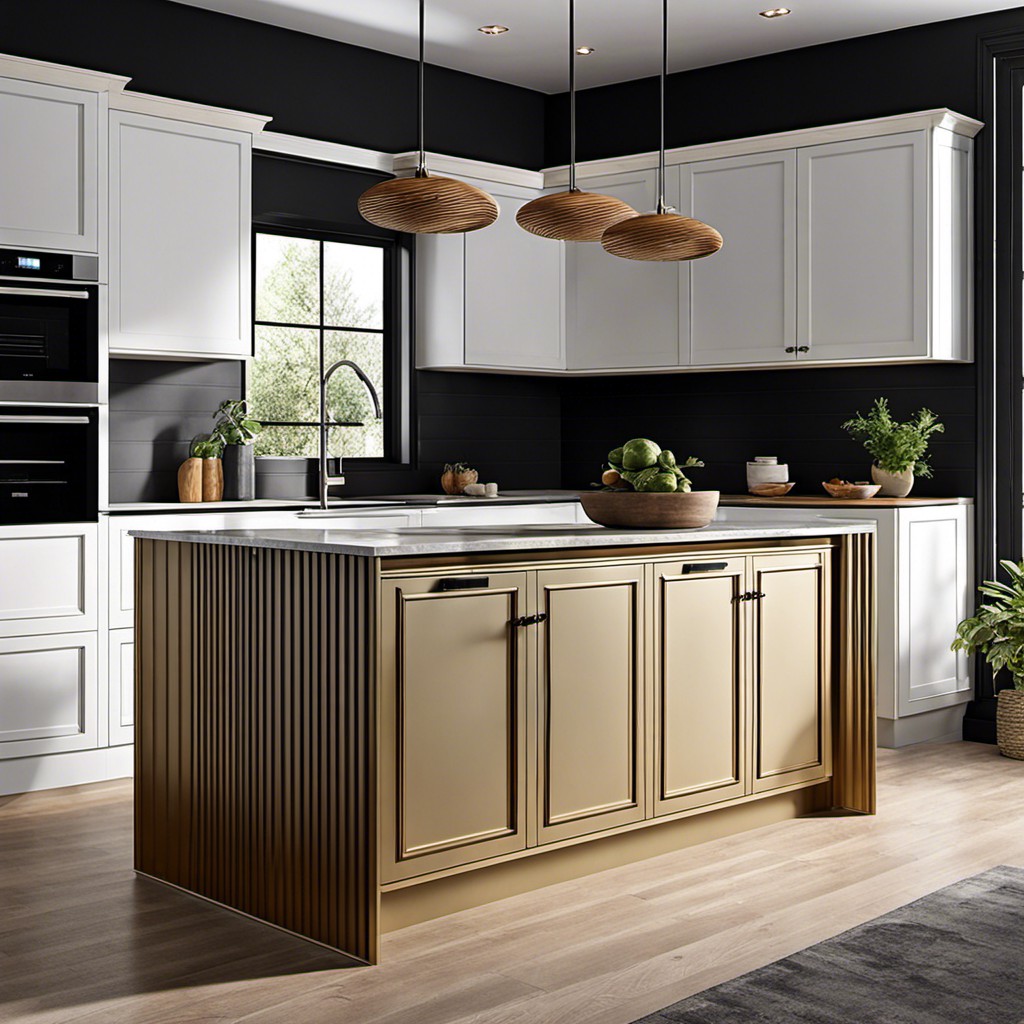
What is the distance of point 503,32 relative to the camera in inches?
235

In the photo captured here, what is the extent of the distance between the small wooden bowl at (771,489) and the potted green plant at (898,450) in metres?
0.37

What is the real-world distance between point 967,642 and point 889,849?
1690mm

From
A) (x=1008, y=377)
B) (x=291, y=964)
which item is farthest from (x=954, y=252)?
(x=291, y=964)

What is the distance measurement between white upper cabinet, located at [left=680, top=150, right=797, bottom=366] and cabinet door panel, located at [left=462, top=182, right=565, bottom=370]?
0.69 metres

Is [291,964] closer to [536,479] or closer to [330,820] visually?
[330,820]

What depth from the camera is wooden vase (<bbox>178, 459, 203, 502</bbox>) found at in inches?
210

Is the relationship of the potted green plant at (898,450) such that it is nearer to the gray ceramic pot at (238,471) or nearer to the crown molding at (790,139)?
the crown molding at (790,139)

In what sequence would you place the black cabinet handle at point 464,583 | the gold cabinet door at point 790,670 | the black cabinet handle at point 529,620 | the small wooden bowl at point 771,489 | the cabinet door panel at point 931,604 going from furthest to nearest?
the small wooden bowl at point 771,489 < the cabinet door panel at point 931,604 < the gold cabinet door at point 790,670 < the black cabinet handle at point 529,620 < the black cabinet handle at point 464,583

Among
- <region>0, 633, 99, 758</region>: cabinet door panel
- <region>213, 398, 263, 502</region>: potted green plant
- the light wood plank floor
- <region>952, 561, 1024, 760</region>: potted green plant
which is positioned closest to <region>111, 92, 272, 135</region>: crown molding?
<region>213, 398, 263, 502</region>: potted green plant

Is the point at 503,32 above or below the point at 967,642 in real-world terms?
above

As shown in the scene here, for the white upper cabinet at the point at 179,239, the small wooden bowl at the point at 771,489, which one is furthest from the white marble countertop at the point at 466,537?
the small wooden bowl at the point at 771,489

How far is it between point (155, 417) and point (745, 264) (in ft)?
8.29

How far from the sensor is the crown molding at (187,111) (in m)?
4.99

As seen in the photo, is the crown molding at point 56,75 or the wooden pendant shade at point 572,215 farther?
the crown molding at point 56,75
